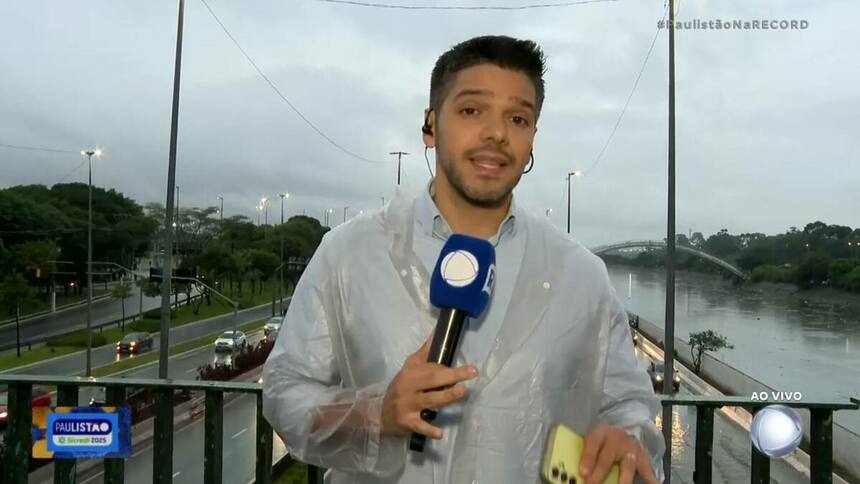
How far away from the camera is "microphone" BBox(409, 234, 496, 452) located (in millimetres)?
911

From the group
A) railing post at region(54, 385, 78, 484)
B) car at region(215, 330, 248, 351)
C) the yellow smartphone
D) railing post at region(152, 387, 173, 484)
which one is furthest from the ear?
car at region(215, 330, 248, 351)

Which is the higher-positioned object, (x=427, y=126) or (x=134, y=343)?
(x=427, y=126)

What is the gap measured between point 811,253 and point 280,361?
9460 millimetres

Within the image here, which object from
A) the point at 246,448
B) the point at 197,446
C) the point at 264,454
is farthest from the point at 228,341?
the point at 264,454

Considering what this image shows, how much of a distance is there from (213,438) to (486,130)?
147 cm

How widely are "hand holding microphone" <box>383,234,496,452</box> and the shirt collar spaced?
0.27 metres

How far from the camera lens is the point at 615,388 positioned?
1.23 m

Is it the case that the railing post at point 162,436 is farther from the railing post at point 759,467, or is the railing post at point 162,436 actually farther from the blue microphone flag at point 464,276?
the railing post at point 759,467

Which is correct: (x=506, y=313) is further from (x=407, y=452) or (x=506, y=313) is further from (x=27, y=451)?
(x=27, y=451)

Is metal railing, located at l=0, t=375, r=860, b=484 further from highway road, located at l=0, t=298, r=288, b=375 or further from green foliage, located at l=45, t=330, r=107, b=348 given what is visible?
green foliage, located at l=45, t=330, r=107, b=348

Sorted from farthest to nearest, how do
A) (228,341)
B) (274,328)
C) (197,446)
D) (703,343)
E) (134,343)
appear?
1. (228,341)
2. (134,343)
3. (703,343)
4. (197,446)
5. (274,328)

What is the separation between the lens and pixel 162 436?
6.73 feet

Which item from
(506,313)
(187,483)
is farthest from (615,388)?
(187,483)

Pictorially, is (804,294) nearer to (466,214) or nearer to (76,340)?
(466,214)
